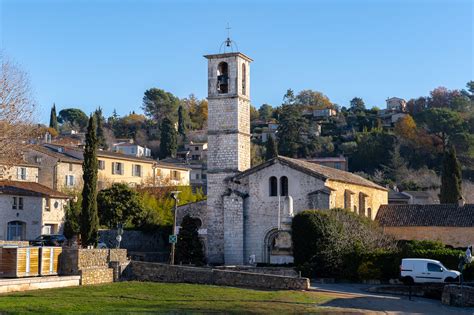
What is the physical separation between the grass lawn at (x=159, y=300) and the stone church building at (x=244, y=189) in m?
16.0

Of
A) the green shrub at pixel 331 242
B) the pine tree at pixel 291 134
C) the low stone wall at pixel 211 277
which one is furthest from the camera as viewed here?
the pine tree at pixel 291 134

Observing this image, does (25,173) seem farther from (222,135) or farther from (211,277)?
(211,277)

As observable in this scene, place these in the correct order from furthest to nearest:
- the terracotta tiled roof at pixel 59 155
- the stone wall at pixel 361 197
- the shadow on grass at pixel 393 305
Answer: the terracotta tiled roof at pixel 59 155 < the stone wall at pixel 361 197 < the shadow on grass at pixel 393 305

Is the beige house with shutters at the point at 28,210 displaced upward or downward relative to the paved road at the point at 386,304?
upward

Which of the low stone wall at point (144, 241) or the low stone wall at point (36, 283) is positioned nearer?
the low stone wall at point (36, 283)

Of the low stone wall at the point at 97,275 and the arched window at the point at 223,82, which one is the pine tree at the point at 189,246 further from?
the low stone wall at the point at 97,275

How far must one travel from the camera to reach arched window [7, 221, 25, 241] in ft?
200

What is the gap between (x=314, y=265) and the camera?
142 ft

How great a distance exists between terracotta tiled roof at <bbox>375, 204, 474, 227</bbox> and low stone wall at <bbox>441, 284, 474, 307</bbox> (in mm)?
18997

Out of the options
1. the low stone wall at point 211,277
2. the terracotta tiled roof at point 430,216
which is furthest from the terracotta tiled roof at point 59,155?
the low stone wall at point 211,277

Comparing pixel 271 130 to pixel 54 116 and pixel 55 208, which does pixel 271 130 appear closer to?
pixel 54 116

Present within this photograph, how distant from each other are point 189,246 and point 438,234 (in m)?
17.8

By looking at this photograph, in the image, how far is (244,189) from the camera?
52531 mm

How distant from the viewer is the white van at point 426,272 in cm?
3822
